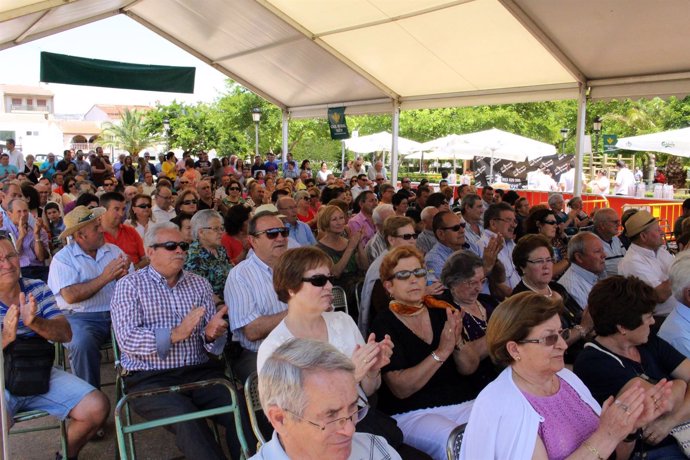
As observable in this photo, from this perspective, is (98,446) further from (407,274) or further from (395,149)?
(395,149)

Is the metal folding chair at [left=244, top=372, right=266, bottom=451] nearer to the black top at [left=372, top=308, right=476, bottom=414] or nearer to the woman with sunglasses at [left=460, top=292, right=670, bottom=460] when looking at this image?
the black top at [left=372, top=308, right=476, bottom=414]

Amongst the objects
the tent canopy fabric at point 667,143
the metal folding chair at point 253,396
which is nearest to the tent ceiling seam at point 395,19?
the metal folding chair at point 253,396

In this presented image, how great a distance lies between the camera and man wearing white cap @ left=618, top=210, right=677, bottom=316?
16.0 feet

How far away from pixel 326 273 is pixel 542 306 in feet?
3.49

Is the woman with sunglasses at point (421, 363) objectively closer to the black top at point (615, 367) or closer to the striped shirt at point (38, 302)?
the black top at point (615, 367)

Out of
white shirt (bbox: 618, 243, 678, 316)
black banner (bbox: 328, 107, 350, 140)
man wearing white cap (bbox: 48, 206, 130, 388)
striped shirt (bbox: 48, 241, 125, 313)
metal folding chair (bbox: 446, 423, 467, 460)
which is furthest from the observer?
black banner (bbox: 328, 107, 350, 140)

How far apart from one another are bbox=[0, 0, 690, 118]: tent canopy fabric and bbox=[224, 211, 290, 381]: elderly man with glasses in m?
6.21

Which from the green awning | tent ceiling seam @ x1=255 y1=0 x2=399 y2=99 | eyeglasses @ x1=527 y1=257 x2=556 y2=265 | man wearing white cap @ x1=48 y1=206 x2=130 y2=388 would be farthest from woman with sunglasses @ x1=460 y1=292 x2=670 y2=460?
the green awning

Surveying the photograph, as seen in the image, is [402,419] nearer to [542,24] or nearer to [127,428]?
[127,428]

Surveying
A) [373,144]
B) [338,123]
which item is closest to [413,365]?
[338,123]

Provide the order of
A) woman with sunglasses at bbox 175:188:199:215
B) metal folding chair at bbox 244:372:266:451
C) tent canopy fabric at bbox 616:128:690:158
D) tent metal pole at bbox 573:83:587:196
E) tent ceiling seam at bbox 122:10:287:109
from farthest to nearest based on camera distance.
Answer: tent canopy fabric at bbox 616:128:690:158 → tent ceiling seam at bbox 122:10:287:109 → tent metal pole at bbox 573:83:587:196 → woman with sunglasses at bbox 175:188:199:215 → metal folding chair at bbox 244:372:266:451

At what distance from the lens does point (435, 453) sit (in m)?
2.67

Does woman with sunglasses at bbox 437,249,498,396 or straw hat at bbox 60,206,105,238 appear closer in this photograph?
woman with sunglasses at bbox 437,249,498,396

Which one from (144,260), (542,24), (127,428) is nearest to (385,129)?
(542,24)
